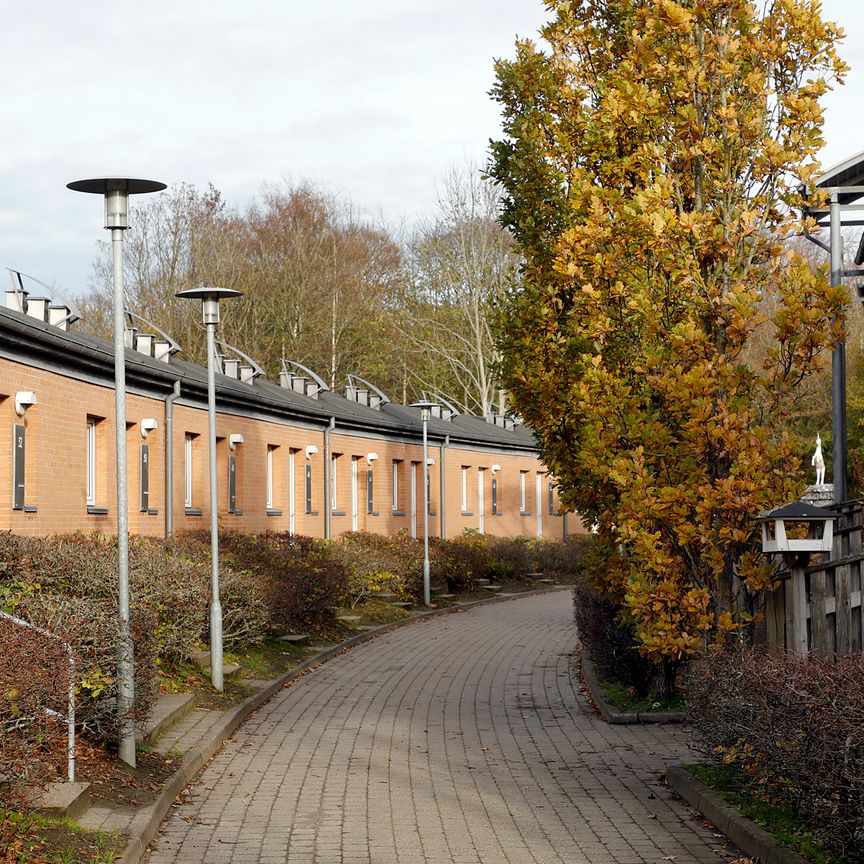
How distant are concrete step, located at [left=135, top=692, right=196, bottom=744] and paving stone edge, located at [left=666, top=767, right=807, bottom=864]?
3.91m

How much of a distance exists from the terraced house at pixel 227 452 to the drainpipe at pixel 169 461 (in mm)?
24

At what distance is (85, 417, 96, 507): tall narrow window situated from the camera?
19.4 metres

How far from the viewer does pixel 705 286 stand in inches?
431

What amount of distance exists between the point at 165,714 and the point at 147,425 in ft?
34.2

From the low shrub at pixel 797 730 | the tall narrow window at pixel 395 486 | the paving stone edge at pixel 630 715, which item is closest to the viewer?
the low shrub at pixel 797 730

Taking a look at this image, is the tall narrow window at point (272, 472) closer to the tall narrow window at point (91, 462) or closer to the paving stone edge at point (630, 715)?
the tall narrow window at point (91, 462)

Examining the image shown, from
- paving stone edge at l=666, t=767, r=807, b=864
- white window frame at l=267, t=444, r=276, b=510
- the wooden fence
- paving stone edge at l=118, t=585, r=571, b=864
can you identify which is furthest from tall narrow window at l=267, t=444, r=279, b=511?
paving stone edge at l=666, t=767, r=807, b=864

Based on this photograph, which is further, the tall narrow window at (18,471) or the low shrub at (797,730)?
the tall narrow window at (18,471)

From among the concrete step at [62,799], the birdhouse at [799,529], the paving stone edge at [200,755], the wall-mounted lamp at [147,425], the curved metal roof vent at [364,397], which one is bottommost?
the paving stone edge at [200,755]

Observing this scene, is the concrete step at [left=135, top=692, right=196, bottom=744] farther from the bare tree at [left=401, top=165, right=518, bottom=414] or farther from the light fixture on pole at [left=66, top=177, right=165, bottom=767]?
the bare tree at [left=401, top=165, right=518, bottom=414]

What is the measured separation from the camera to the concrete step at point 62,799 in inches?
284

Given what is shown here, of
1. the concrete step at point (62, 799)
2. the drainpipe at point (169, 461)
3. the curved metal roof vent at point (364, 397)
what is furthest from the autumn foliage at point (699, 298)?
the curved metal roof vent at point (364, 397)

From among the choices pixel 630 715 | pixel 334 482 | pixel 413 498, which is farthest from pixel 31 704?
pixel 413 498

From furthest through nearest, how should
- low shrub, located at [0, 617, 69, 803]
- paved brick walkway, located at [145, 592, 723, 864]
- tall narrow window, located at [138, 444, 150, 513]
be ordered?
1. tall narrow window, located at [138, 444, 150, 513]
2. paved brick walkway, located at [145, 592, 723, 864]
3. low shrub, located at [0, 617, 69, 803]
